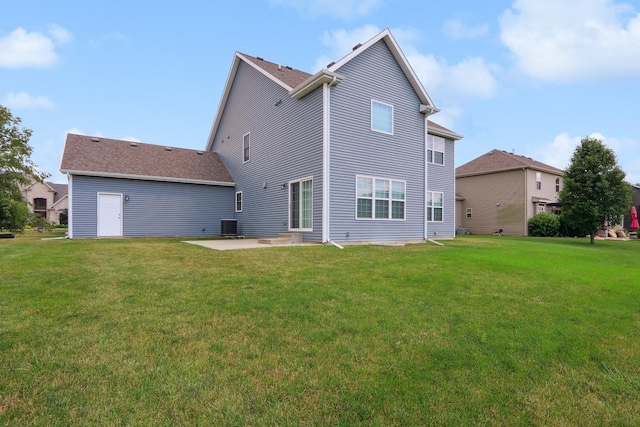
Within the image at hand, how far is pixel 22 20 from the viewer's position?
1220 centimetres

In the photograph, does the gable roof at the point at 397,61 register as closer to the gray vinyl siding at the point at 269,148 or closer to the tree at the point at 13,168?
the gray vinyl siding at the point at 269,148

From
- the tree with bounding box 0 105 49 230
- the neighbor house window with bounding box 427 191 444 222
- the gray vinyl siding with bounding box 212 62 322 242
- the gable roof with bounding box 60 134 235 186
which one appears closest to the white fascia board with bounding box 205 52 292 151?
the gray vinyl siding with bounding box 212 62 322 242

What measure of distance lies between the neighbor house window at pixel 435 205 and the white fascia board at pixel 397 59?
5057 millimetres

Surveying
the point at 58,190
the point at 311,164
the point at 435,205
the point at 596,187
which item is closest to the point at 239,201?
the point at 311,164

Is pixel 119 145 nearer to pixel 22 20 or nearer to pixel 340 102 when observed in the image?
pixel 22 20

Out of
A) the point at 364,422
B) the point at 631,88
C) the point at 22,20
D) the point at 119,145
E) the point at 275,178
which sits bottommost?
the point at 364,422

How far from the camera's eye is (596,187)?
56.7ft

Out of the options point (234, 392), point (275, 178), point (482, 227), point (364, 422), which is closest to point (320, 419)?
point (364, 422)

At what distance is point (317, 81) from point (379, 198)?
15.2 ft

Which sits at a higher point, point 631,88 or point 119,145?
point 631,88

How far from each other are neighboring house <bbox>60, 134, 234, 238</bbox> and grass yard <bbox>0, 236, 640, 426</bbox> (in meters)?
10.00

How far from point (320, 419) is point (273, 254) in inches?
251

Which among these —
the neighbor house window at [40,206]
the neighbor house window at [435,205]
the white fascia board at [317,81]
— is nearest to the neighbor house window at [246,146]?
the white fascia board at [317,81]

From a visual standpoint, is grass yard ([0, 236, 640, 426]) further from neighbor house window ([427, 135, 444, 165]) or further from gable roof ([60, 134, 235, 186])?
neighbor house window ([427, 135, 444, 165])
